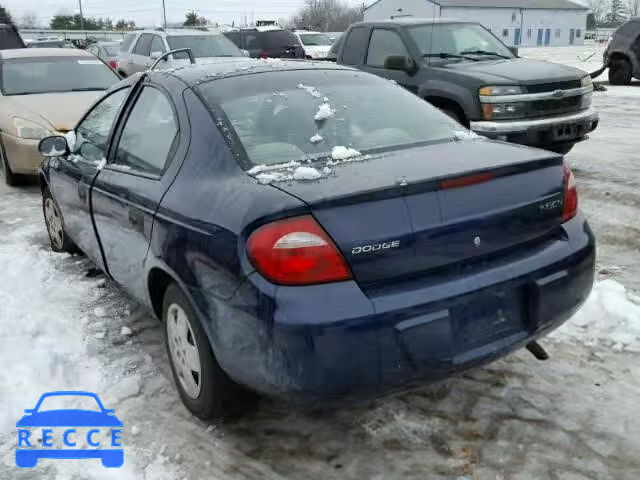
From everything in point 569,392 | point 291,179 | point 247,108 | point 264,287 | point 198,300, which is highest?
point 247,108

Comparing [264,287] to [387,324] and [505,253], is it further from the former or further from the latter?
[505,253]

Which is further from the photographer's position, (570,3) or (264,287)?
(570,3)

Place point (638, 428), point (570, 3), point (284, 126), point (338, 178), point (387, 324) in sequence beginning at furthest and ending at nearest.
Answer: point (570, 3)
point (284, 126)
point (638, 428)
point (338, 178)
point (387, 324)

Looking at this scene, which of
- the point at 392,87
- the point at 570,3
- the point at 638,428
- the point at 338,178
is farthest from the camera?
the point at 570,3

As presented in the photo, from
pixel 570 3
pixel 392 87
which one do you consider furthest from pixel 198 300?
pixel 570 3

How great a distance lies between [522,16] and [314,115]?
6932cm

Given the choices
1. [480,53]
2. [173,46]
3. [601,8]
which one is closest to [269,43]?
[173,46]

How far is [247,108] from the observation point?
3207mm

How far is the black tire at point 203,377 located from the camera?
282 cm

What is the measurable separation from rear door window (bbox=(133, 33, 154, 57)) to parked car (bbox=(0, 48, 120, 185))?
5.51m

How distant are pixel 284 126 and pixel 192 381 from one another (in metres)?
1.29

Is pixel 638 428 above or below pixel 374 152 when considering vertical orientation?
below

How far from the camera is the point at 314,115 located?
325 cm

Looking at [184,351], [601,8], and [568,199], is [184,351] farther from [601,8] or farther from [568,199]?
[601,8]
